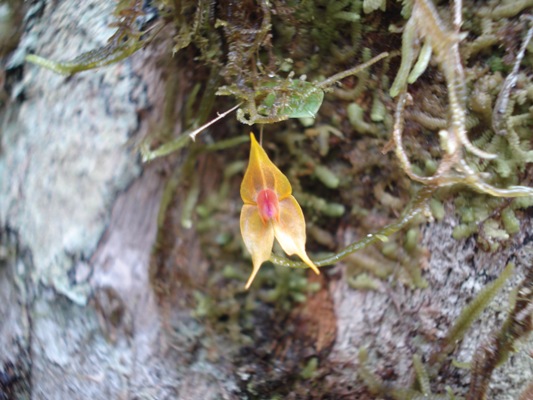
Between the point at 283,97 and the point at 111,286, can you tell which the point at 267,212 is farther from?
the point at 111,286

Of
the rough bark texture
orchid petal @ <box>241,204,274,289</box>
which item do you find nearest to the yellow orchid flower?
orchid petal @ <box>241,204,274,289</box>

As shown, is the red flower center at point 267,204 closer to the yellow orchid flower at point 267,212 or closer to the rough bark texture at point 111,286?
the yellow orchid flower at point 267,212

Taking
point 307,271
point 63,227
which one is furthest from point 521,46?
point 63,227

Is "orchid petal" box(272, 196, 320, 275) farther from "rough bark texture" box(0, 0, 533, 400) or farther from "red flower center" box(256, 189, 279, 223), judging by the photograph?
"rough bark texture" box(0, 0, 533, 400)

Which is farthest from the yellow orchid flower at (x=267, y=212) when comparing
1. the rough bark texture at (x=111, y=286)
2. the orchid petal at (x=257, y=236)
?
the rough bark texture at (x=111, y=286)

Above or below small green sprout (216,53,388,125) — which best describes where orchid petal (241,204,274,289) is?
below
